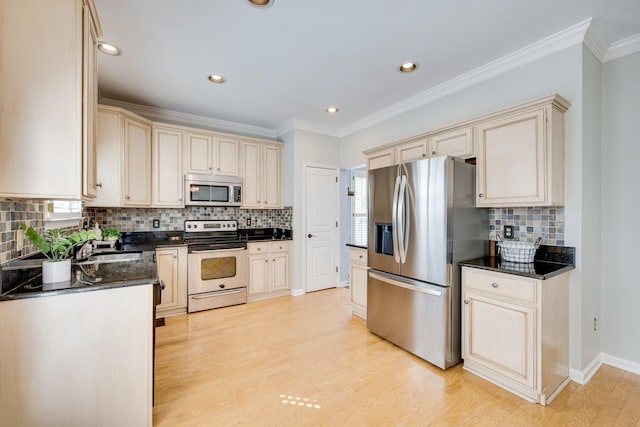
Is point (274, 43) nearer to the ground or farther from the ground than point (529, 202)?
farther from the ground

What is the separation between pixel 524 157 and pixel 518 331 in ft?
4.15

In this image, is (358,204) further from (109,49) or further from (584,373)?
(109,49)

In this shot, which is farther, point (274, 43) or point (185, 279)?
point (185, 279)

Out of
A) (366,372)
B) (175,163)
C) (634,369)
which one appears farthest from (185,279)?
(634,369)

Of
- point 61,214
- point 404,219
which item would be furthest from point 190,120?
point 404,219

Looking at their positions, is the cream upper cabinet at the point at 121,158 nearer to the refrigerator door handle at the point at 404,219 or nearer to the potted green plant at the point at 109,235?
the potted green plant at the point at 109,235

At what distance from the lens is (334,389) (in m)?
2.07

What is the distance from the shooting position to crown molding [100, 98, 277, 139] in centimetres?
370

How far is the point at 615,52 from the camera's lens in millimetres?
2299

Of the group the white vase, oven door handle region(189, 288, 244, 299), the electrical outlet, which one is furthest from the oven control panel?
the electrical outlet

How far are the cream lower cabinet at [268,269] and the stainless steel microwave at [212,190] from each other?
29.0 inches

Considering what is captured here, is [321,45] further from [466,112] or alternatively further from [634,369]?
[634,369]

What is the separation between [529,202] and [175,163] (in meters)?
3.90

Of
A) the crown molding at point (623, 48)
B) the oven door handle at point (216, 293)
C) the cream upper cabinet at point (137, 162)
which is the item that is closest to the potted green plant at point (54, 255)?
the cream upper cabinet at point (137, 162)
